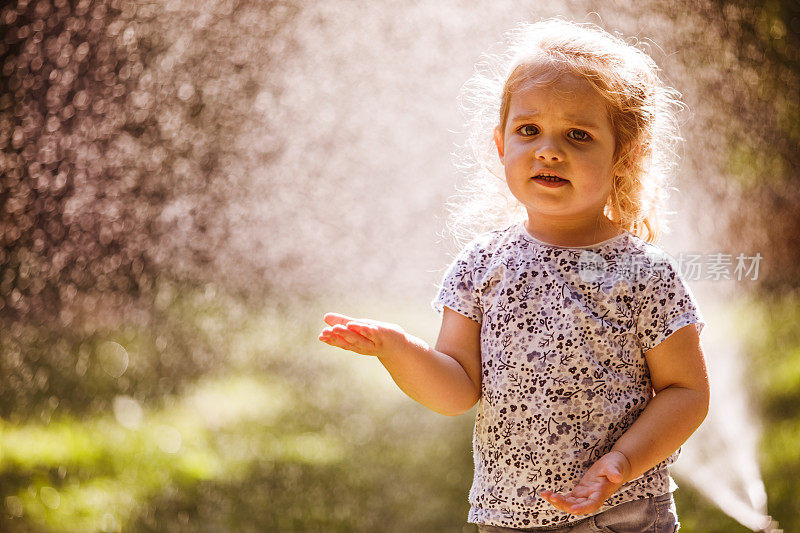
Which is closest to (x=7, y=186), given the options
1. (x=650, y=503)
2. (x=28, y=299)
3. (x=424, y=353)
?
(x=28, y=299)

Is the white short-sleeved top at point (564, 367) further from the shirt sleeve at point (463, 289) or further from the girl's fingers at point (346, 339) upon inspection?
the girl's fingers at point (346, 339)

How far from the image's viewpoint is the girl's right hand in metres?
0.90

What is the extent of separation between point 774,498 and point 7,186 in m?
1.64

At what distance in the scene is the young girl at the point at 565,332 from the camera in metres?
0.97

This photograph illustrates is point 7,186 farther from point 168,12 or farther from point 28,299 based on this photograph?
point 168,12

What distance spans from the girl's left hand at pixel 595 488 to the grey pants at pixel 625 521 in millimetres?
81

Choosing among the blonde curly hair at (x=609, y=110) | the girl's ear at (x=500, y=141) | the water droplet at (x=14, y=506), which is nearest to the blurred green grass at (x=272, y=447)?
the water droplet at (x=14, y=506)

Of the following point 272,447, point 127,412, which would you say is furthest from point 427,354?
point 127,412

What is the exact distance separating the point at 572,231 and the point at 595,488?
0.32 m

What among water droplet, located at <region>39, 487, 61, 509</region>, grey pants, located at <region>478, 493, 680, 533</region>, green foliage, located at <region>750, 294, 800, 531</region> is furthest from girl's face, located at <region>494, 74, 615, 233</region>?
water droplet, located at <region>39, 487, 61, 509</region>

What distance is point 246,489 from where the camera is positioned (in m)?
1.82

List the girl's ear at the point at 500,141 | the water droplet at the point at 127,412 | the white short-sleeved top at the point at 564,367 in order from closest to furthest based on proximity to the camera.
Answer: the white short-sleeved top at the point at 564,367
the girl's ear at the point at 500,141
the water droplet at the point at 127,412

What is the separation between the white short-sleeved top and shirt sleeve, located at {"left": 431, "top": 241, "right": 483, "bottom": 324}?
0.07ft

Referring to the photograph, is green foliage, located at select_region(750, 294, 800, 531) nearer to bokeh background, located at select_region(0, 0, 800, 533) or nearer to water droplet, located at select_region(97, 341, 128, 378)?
bokeh background, located at select_region(0, 0, 800, 533)
